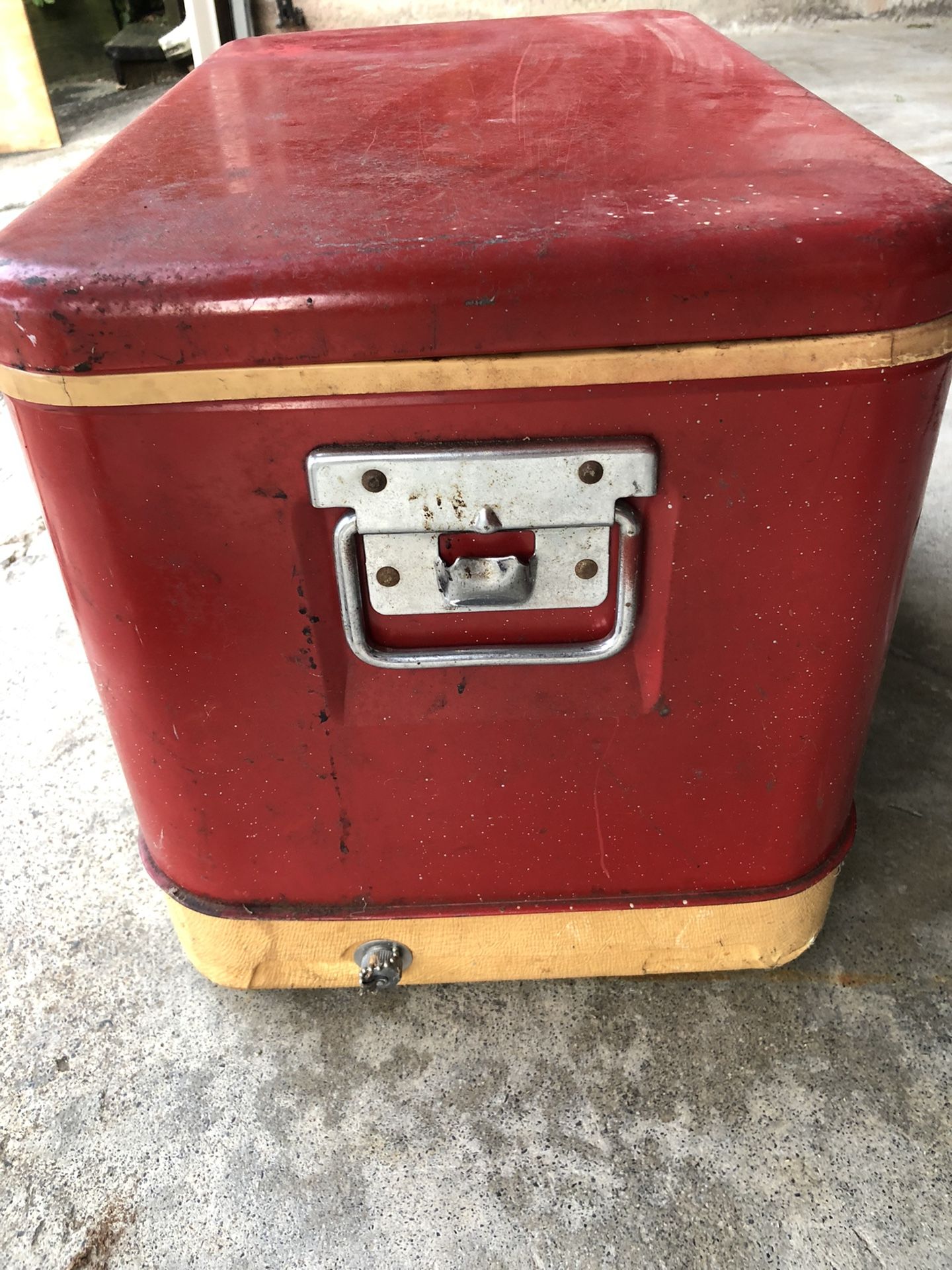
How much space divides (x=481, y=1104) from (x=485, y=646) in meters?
0.46

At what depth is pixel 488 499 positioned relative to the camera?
2.32 ft

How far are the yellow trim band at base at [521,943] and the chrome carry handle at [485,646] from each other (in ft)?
0.99

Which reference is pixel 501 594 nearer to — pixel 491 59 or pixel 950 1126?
pixel 950 1126

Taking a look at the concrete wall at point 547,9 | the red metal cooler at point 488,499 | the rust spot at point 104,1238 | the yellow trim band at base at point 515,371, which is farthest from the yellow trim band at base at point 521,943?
the concrete wall at point 547,9

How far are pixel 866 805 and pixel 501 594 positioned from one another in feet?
2.34

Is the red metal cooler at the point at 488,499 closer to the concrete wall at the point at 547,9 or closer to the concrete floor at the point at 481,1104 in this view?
the concrete floor at the point at 481,1104

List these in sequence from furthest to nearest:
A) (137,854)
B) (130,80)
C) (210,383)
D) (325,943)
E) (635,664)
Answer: (130,80)
(137,854)
(325,943)
(635,664)
(210,383)

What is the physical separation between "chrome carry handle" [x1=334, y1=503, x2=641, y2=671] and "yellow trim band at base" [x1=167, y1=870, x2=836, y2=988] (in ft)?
0.99

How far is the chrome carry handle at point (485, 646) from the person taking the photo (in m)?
0.74

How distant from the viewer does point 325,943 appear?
96cm

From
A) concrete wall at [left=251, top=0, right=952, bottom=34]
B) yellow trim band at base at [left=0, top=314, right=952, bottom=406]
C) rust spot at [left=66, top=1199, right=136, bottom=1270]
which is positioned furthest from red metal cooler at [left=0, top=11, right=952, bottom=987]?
concrete wall at [left=251, top=0, right=952, bottom=34]

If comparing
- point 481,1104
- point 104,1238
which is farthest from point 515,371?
point 104,1238

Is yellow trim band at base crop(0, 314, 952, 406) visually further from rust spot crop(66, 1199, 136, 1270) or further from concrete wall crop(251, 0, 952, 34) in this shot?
concrete wall crop(251, 0, 952, 34)

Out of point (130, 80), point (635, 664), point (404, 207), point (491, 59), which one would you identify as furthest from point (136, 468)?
point (130, 80)
